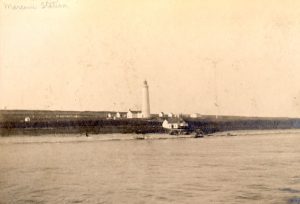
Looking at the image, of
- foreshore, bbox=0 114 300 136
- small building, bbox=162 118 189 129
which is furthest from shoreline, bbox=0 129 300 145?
small building, bbox=162 118 189 129

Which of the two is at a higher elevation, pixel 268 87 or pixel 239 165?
pixel 268 87

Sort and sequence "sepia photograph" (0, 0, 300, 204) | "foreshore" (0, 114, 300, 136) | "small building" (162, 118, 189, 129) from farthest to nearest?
1. "small building" (162, 118, 189, 129)
2. "foreshore" (0, 114, 300, 136)
3. "sepia photograph" (0, 0, 300, 204)

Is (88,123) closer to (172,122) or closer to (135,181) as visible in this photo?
(135,181)

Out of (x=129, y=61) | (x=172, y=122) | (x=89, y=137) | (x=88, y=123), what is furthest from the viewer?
(x=172, y=122)

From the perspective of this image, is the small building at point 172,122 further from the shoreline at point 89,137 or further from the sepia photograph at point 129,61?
the sepia photograph at point 129,61

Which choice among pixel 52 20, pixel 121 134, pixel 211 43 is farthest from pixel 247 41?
pixel 121 134

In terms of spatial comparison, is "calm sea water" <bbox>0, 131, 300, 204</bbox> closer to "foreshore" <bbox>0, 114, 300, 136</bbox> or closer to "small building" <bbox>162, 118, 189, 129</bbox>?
"foreshore" <bbox>0, 114, 300, 136</bbox>

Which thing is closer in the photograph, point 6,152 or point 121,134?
point 6,152

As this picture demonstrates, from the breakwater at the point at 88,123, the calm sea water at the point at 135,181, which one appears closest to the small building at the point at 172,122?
the breakwater at the point at 88,123

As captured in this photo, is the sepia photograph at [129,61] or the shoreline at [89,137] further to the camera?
the shoreline at [89,137]

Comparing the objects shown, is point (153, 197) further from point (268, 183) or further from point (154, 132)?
point (154, 132)

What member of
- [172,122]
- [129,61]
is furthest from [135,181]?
[172,122]
